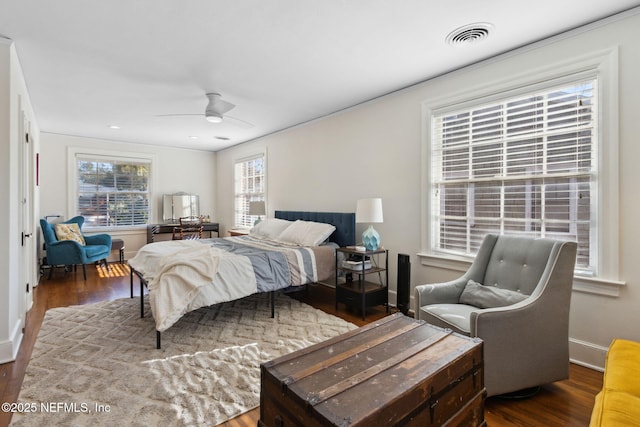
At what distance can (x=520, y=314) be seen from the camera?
192cm

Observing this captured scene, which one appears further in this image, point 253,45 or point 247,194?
point 247,194

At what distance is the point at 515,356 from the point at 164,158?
7.12m

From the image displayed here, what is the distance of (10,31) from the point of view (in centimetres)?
240

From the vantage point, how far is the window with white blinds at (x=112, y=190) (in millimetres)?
6242

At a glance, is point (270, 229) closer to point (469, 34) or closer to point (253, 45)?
point (253, 45)

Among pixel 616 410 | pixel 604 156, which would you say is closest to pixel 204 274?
pixel 616 410

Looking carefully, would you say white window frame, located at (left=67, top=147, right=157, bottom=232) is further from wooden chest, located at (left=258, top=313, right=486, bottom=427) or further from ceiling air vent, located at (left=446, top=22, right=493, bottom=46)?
wooden chest, located at (left=258, top=313, right=486, bottom=427)

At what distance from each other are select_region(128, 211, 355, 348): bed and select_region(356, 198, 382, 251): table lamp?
1.56 feet

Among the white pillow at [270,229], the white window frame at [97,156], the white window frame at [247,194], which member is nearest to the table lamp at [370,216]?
the white pillow at [270,229]

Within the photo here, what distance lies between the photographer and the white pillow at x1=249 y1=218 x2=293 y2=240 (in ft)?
15.4

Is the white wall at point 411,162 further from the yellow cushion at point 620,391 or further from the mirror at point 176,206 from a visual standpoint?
the mirror at point 176,206

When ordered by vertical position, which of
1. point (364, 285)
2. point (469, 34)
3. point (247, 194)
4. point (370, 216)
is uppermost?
point (469, 34)

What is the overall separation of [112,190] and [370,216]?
5.67m

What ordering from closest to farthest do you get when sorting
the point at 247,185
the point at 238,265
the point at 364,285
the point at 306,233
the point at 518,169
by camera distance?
1. the point at 518,169
2. the point at 238,265
3. the point at 364,285
4. the point at 306,233
5. the point at 247,185
